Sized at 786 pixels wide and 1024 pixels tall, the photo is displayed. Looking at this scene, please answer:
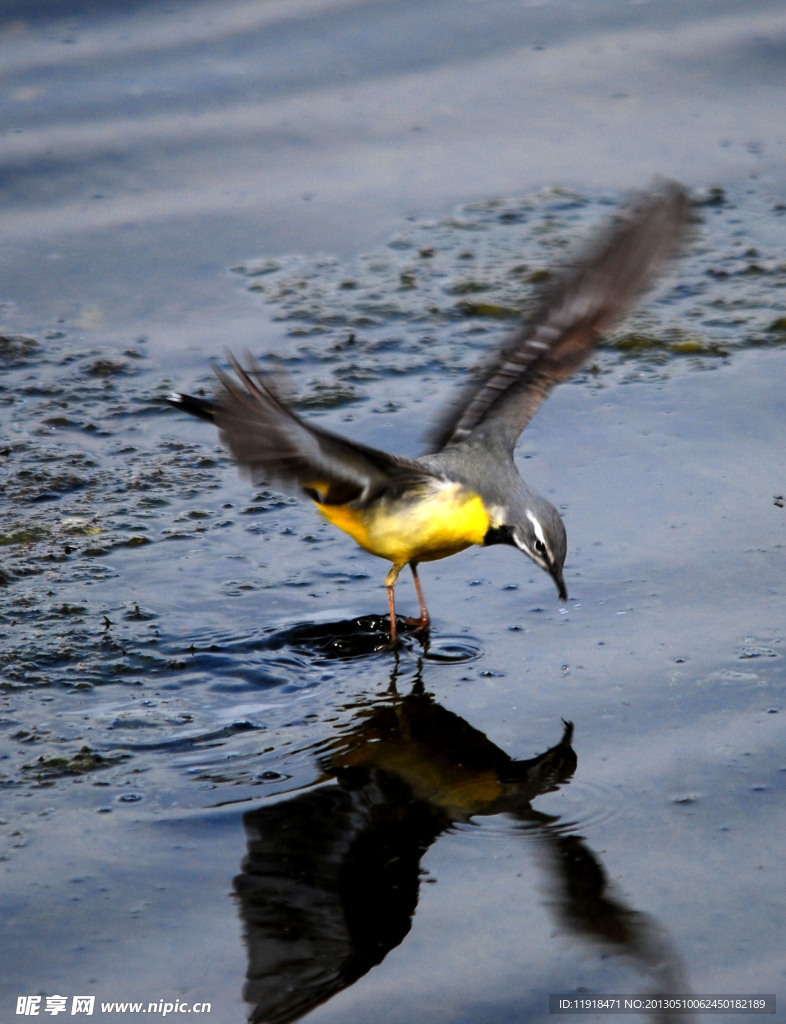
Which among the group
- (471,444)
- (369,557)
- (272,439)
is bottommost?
(369,557)

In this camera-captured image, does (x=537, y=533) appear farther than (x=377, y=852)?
Yes

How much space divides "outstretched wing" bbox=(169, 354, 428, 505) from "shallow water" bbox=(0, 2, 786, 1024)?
40.4 inches

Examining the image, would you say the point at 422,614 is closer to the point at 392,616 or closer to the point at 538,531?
the point at 392,616

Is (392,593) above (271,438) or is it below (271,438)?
below

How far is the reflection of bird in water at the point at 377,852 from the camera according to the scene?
13.9 feet

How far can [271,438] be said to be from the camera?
499 centimetres

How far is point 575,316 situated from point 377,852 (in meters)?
3.14

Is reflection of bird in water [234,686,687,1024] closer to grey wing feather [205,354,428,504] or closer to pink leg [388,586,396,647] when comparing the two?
pink leg [388,586,396,647]

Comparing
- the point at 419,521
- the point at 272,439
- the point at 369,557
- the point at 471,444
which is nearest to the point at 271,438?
the point at 272,439

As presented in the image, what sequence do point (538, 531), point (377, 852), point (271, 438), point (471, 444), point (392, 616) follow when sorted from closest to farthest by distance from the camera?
point (377, 852) < point (271, 438) < point (538, 531) < point (392, 616) < point (471, 444)

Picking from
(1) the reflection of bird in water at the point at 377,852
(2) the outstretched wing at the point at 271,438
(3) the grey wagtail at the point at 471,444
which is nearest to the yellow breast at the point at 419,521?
(3) the grey wagtail at the point at 471,444

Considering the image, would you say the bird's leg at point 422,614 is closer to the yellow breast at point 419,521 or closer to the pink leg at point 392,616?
the pink leg at point 392,616

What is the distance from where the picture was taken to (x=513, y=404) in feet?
21.7

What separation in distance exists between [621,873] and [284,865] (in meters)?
1.12
